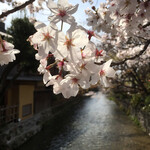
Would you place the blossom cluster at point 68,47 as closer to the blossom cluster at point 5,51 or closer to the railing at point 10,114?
the blossom cluster at point 5,51

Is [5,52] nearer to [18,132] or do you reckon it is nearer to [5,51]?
[5,51]

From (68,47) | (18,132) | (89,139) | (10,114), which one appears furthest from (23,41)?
(68,47)

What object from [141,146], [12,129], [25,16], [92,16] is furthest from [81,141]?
[92,16]

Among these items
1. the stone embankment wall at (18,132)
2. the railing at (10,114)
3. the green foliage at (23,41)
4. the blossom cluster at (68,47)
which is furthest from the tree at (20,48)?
the blossom cluster at (68,47)

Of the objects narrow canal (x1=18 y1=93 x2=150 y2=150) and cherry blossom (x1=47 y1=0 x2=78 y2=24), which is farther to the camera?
narrow canal (x1=18 y1=93 x2=150 y2=150)

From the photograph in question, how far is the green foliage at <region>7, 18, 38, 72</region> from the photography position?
263 inches

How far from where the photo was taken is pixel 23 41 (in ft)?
22.0

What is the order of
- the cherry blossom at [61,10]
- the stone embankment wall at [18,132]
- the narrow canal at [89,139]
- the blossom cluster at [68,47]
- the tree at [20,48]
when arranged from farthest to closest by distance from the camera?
the narrow canal at [89,139], the tree at [20,48], the stone embankment wall at [18,132], the cherry blossom at [61,10], the blossom cluster at [68,47]

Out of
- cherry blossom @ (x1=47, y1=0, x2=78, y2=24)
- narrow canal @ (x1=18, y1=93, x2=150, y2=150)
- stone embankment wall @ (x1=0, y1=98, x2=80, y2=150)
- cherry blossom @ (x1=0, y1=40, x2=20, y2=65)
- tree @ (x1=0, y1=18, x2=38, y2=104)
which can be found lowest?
narrow canal @ (x1=18, y1=93, x2=150, y2=150)

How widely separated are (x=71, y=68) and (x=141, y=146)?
23.6ft

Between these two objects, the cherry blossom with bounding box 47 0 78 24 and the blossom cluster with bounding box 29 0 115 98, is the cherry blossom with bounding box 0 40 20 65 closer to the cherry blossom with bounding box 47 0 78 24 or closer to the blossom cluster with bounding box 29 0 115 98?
the blossom cluster with bounding box 29 0 115 98

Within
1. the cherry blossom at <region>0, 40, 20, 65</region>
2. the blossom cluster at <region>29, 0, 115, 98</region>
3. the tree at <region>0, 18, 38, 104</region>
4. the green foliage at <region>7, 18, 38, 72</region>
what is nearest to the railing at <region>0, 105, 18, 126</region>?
the tree at <region>0, 18, 38, 104</region>

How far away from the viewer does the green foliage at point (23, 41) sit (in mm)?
6680

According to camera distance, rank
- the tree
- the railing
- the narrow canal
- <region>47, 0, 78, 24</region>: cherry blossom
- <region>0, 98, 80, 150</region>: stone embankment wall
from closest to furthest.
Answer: <region>47, 0, 78, 24</region>: cherry blossom < <region>0, 98, 80, 150</region>: stone embankment wall < the tree < the narrow canal < the railing
